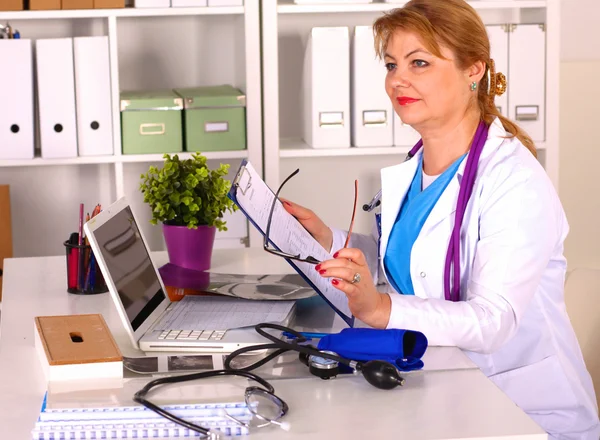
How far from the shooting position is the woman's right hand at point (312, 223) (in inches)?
73.0

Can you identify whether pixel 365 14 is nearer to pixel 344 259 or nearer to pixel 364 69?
pixel 364 69

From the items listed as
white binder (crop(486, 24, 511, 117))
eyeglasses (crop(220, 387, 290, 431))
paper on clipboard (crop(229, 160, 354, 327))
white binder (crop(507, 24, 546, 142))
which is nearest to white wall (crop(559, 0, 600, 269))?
white binder (crop(507, 24, 546, 142))

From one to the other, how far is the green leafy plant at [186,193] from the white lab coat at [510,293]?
Result: 1.64 ft

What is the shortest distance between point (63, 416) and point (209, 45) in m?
2.18

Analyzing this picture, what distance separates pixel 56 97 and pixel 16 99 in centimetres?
12

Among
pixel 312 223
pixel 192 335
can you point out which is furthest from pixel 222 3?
pixel 192 335

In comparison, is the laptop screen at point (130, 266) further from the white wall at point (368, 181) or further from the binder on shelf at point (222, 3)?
the white wall at point (368, 181)

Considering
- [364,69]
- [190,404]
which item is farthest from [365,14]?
[190,404]

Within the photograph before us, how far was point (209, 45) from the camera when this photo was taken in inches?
123

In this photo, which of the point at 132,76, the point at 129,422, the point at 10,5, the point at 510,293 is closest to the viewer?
the point at 129,422

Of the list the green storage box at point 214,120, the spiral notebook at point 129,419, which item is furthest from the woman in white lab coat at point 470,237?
the green storage box at point 214,120

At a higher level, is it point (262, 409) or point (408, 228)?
point (408, 228)

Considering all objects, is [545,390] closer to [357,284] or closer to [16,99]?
[357,284]

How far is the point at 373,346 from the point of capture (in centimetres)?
132
